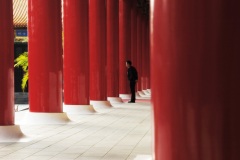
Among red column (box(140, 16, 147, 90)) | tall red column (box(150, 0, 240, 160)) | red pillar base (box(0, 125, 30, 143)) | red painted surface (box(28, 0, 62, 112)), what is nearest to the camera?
tall red column (box(150, 0, 240, 160))

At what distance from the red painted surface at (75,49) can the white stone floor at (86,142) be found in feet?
4.67

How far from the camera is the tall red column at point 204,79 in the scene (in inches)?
147

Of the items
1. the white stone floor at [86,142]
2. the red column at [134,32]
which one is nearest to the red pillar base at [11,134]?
the white stone floor at [86,142]

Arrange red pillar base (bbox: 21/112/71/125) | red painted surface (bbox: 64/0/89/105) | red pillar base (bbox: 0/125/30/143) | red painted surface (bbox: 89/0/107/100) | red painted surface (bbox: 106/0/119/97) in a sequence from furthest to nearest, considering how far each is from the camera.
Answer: red painted surface (bbox: 106/0/119/97), red painted surface (bbox: 89/0/107/100), red painted surface (bbox: 64/0/89/105), red pillar base (bbox: 21/112/71/125), red pillar base (bbox: 0/125/30/143)

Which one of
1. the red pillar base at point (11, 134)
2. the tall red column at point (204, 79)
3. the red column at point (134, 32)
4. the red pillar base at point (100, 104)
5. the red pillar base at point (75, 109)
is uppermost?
the red column at point (134, 32)

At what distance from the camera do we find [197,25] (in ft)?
12.3

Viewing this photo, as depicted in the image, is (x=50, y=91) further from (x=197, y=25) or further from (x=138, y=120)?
(x=197, y=25)

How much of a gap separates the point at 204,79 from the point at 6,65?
523 cm

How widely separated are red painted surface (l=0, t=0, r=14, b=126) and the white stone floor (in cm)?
56

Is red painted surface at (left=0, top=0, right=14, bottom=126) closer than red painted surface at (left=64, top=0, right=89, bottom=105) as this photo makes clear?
Yes

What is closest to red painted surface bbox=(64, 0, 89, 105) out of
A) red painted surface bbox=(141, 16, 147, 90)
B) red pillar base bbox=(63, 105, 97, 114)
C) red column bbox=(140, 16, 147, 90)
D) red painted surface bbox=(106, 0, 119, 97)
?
red pillar base bbox=(63, 105, 97, 114)

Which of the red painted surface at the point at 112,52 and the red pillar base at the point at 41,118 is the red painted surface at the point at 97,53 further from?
the red pillar base at the point at 41,118

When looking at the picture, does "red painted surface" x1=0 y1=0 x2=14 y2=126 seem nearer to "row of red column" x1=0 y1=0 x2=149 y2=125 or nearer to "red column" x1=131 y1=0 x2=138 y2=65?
"row of red column" x1=0 y1=0 x2=149 y2=125

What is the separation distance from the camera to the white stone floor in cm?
691
